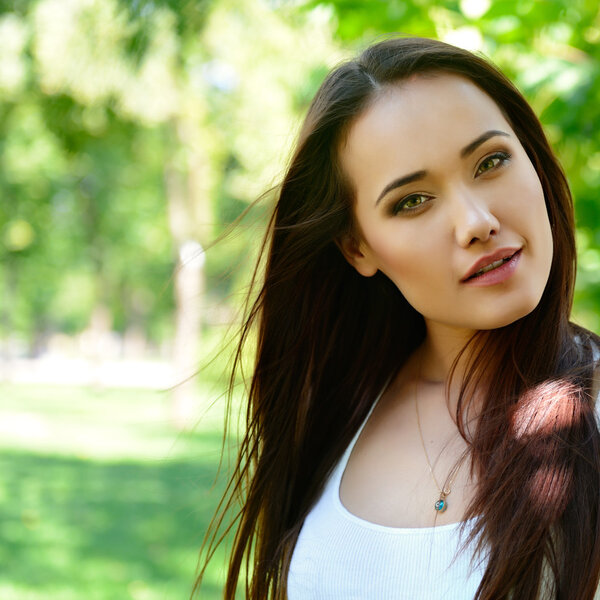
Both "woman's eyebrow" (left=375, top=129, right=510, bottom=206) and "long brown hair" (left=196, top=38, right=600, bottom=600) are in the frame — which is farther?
"woman's eyebrow" (left=375, top=129, right=510, bottom=206)

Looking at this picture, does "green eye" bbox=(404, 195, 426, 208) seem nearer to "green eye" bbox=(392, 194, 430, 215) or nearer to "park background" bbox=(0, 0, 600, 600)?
"green eye" bbox=(392, 194, 430, 215)

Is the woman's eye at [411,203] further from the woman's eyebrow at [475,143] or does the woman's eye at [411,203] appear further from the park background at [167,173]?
the park background at [167,173]

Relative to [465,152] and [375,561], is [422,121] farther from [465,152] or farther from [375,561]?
[375,561]

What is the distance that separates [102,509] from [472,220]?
23.3ft

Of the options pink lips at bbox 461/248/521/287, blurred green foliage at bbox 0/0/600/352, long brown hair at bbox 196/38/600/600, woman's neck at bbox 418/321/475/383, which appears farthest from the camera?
blurred green foliage at bbox 0/0/600/352

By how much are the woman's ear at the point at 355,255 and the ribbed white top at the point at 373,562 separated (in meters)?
0.51

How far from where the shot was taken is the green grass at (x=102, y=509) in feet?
18.6

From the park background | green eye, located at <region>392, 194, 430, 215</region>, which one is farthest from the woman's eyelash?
the park background

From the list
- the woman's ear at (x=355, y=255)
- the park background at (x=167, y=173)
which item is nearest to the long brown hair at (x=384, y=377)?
the woman's ear at (x=355, y=255)

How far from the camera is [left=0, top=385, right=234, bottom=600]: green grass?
5.67 metres

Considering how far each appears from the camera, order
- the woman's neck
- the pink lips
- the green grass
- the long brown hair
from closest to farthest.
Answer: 1. the long brown hair
2. the pink lips
3. the woman's neck
4. the green grass

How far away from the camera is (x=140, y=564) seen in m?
6.17

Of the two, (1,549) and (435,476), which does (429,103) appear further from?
(1,549)

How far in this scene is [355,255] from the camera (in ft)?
6.83
